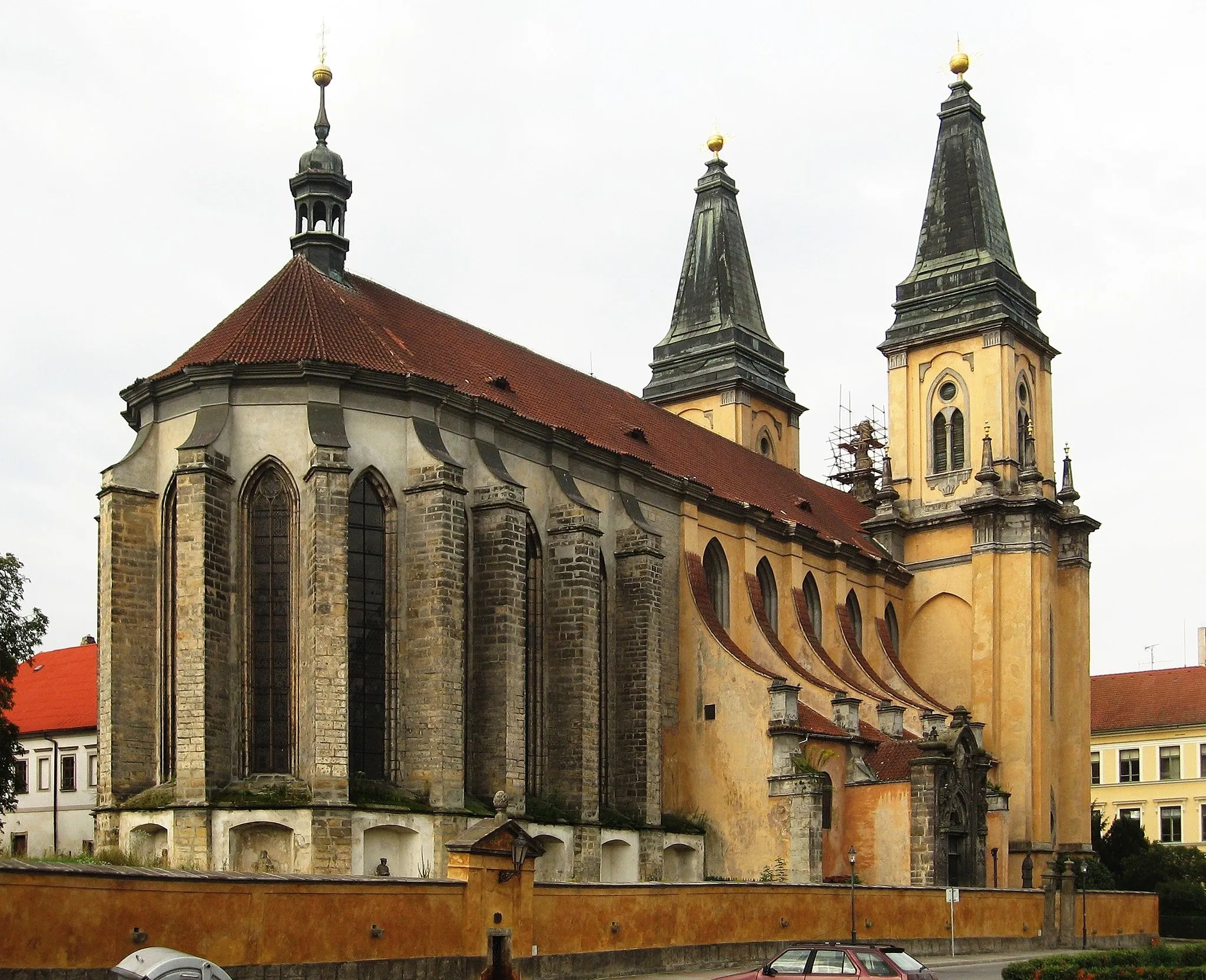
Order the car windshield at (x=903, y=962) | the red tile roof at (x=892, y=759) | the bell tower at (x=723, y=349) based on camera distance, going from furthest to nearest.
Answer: the bell tower at (x=723, y=349) < the red tile roof at (x=892, y=759) < the car windshield at (x=903, y=962)

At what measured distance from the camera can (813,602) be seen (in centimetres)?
5341

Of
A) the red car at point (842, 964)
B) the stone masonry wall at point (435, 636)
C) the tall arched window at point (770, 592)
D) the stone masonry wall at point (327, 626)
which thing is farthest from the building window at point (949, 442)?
the red car at point (842, 964)

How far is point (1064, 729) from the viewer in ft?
188

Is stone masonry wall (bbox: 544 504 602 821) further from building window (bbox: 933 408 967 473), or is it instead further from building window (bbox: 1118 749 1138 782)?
building window (bbox: 1118 749 1138 782)

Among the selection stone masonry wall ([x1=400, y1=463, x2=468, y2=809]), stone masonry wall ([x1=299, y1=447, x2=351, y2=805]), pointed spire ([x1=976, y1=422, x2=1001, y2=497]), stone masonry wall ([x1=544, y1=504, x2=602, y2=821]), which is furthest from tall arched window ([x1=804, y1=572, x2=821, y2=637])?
stone masonry wall ([x1=299, y1=447, x2=351, y2=805])

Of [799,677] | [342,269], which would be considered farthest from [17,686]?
[799,677]

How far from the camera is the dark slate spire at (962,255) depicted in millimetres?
60000

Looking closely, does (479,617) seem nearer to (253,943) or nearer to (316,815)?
(316,815)

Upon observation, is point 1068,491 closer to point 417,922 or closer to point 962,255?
point 962,255

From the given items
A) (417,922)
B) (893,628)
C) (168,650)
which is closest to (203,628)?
(168,650)

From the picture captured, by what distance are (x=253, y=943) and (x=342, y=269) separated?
2219 centimetres

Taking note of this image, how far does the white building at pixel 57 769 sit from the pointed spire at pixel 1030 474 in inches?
1263

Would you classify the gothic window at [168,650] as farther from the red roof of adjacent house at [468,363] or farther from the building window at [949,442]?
the building window at [949,442]

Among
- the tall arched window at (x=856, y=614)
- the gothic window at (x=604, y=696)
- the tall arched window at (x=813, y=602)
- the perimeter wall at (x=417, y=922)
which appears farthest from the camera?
the tall arched window at (x=856, y=614)
